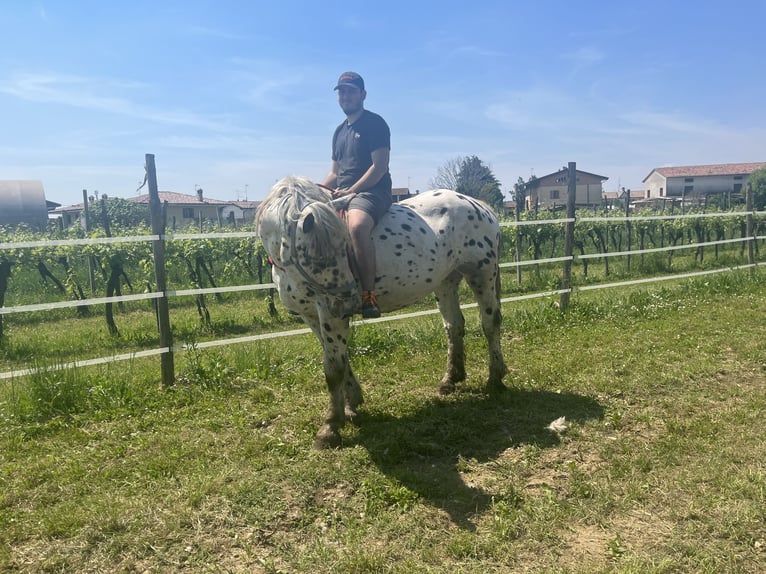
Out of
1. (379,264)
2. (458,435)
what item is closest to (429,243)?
(379,264)

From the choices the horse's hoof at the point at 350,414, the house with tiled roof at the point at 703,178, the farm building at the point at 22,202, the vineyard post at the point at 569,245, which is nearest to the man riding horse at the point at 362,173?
the horse's hoof at the point at 350,414

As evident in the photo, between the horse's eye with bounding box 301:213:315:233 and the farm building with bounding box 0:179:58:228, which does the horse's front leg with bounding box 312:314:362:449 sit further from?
the farm building with bounding box 0:179:58:228

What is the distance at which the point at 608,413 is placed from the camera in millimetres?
4129

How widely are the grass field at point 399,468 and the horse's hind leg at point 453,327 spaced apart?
20 cm

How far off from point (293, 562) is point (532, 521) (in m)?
1.22

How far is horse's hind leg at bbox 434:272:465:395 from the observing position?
491 centimetres

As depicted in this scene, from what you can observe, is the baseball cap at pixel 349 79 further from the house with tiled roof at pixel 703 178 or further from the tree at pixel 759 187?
the house with tiled roof at pixel 703 178

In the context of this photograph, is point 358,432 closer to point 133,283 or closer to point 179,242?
point 179,242

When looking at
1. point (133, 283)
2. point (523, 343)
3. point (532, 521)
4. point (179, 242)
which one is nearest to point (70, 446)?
point (532, 521)

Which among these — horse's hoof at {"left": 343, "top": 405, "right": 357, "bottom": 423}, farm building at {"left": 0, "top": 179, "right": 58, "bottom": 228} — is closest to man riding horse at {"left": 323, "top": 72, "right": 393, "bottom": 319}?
horse's hoof at {"left": 343, "top": 405, "right": 357, "bottom": 423}

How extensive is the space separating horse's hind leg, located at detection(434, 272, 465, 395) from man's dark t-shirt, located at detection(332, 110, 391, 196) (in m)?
1.21

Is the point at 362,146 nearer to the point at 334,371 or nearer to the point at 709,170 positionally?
the point at 334,371

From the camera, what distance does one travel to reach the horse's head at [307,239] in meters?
3.40

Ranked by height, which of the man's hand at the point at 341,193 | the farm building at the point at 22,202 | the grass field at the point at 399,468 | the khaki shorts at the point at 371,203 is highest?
the farm building at the point at 22,202
